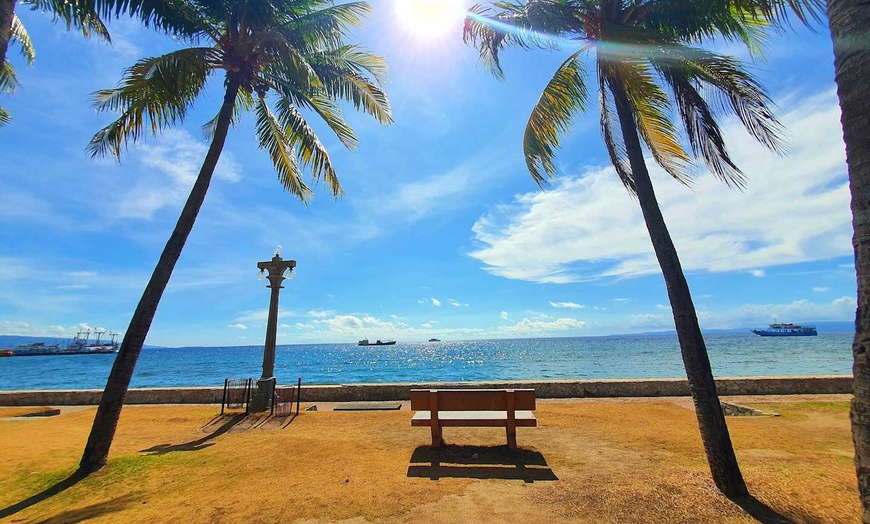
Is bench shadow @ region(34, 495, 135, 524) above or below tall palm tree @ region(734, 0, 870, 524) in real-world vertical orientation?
below

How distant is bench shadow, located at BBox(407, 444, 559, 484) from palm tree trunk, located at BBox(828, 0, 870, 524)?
330 centimetres

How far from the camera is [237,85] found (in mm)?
7613

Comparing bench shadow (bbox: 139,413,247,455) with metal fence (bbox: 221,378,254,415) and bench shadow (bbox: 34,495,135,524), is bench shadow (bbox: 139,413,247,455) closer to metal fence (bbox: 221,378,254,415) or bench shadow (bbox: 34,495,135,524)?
metal fence (bbox: 221,378,254,415)

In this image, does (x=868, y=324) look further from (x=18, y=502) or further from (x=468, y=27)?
(x=18, y=502)

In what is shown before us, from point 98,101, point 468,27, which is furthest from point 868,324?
point 98,101

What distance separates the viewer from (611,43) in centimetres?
538

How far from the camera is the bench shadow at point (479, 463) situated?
16.6 feet

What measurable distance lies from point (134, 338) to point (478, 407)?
214 inches

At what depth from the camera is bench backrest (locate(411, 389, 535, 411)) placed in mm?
6031

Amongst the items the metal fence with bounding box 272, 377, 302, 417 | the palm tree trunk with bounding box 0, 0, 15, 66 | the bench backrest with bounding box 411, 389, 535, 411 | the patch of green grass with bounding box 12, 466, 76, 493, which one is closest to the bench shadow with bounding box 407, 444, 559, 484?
the bench backrest with bounding box 411, 389, 535, 411

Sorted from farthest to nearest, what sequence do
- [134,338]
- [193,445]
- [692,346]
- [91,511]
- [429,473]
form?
1. [193,445]
2. [134,338]
3. [429,473]
4. [692,346]
5. [91,511]

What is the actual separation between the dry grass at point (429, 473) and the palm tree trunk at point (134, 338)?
1.50 ft

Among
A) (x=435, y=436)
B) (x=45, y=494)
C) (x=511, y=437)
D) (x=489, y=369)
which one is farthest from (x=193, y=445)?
(x=489, y=369)

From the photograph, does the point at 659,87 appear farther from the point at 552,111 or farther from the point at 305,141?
the point at 305,141
